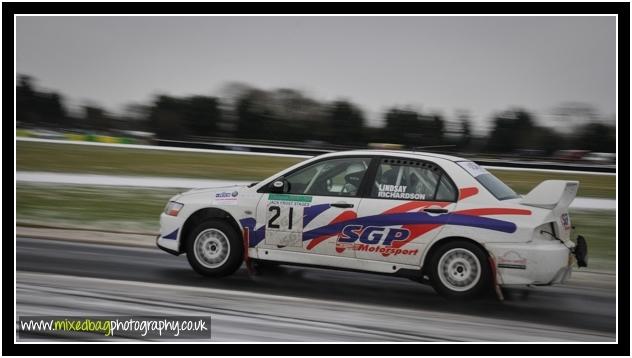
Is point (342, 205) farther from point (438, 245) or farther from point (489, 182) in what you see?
point (489, 182)

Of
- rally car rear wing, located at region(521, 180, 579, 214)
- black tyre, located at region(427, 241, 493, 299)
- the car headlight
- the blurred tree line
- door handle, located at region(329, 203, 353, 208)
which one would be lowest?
black tyre, located at region(427, 241, 493, 299)

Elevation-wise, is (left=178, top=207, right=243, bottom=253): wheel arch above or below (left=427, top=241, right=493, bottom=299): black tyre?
above

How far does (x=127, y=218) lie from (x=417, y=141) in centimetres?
1885

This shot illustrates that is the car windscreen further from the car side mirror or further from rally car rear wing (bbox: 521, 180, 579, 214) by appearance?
the car side mirror

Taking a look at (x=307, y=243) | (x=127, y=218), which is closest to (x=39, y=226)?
(x=127, y=218)

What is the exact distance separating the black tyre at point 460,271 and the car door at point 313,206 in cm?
93

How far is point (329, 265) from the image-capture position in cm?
745

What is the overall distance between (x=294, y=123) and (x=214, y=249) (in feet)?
92.2

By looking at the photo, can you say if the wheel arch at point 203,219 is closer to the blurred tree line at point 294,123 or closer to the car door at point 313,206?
the car door at point 313,206

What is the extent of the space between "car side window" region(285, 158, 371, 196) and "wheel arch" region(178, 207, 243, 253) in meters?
0.76

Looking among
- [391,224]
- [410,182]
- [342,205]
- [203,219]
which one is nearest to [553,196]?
[410,182]

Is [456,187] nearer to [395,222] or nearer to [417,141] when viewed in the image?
[395,222]

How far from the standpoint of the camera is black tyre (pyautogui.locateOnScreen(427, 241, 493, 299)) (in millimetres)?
6969

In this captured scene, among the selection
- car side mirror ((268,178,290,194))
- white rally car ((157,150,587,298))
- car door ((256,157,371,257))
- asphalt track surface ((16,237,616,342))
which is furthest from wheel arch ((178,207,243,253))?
car side mirror ((268,178,290,194))
